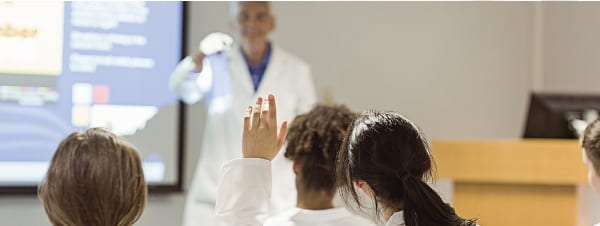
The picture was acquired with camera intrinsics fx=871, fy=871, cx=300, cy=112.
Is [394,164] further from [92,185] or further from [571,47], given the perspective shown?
[571,47]

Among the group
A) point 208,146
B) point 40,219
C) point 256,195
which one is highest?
point 256,195

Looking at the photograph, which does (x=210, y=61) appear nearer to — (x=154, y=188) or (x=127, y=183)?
(x=154, y=188)

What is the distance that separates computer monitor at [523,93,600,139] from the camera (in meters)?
3.14

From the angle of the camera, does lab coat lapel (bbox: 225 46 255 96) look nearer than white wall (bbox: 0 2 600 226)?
Yes

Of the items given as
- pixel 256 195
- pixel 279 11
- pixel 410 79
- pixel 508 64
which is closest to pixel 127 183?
pixel 256 195

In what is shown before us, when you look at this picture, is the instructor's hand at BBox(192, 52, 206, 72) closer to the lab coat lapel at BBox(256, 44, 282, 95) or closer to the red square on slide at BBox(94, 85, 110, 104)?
the lab coat lapel at BBox(256, 44, 282, 95)

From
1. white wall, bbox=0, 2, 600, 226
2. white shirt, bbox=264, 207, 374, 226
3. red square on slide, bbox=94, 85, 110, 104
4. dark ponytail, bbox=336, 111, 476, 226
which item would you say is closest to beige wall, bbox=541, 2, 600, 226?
white wall, bbox=0, 2, 600, 226

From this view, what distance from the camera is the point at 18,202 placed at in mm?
3594

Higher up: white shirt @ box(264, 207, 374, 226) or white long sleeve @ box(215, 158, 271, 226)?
white long sleeve @ box(215, 158, 271, 226)

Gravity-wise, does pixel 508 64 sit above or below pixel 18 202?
above

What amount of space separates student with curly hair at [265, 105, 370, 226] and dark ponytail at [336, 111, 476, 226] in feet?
1.36

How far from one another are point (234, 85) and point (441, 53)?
55.3 inches

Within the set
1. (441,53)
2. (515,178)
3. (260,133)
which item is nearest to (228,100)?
(515,178)

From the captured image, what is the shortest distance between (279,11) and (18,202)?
149cm
